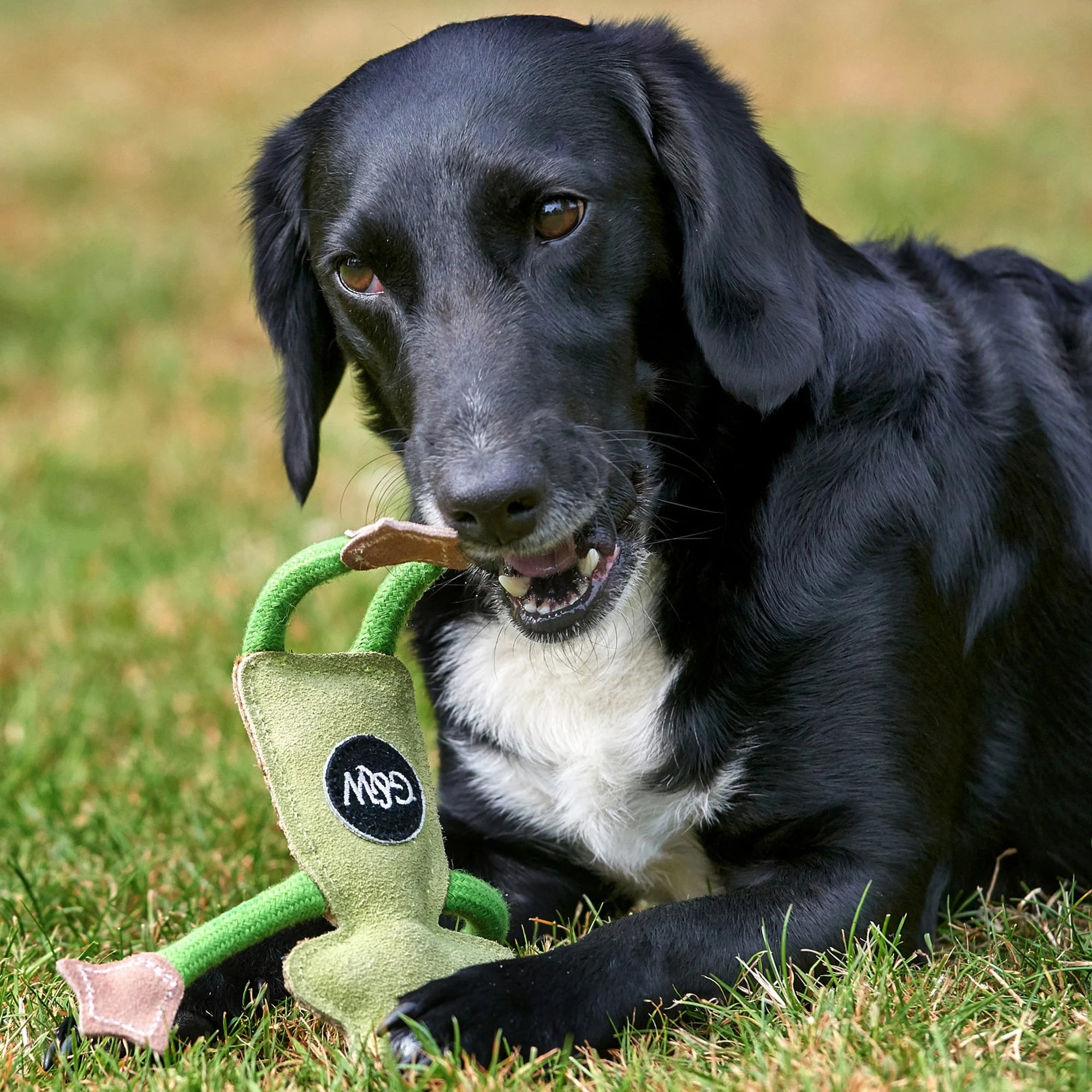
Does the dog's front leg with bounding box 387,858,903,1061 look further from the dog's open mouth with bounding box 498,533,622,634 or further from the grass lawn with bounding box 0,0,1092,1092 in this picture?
the dog's open mouth with bounding box 498,533,622,634

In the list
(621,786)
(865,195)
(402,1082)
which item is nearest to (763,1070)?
(402,1082)

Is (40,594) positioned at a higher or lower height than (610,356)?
lower

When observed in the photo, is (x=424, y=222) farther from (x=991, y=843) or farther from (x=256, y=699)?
(x=991, y=843)

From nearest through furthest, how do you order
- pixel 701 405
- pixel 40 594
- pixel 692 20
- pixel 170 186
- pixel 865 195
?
pixel 701 405 < pixel 40 594 < pixel 865 195 < pixel 170 186 < pixel 692 20

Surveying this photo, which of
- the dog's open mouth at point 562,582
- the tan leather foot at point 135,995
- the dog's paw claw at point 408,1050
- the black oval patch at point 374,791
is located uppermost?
the dog's open mouth at point 562,582

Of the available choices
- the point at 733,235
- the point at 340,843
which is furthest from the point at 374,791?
the point at 733,235

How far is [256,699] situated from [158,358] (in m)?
6.49

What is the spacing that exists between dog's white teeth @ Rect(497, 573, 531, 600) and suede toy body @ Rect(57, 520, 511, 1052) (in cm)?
16

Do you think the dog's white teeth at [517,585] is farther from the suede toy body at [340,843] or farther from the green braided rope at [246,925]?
the green braided rope at [246,925]

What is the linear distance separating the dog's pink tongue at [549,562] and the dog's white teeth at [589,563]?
14mm

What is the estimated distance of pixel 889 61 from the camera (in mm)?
15328

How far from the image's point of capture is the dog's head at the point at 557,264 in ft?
7.41

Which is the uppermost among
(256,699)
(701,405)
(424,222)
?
(424,222)

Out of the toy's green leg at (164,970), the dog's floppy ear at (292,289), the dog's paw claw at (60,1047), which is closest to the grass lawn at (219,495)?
the dog's paw claw at (60,1047)
